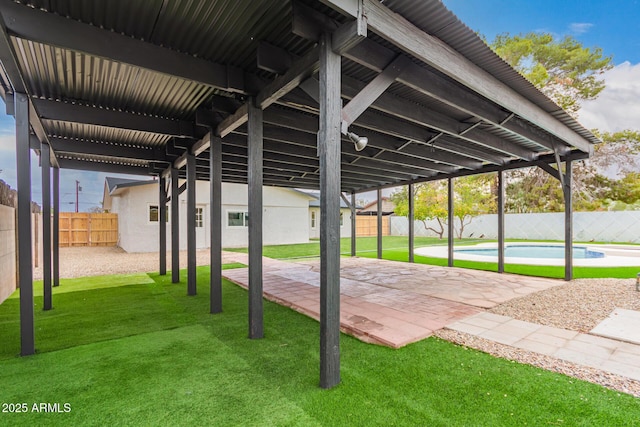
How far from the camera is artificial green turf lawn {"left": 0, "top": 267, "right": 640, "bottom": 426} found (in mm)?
2080

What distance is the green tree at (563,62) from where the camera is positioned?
17.1 metres

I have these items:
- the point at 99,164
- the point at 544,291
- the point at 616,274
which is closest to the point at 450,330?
the point at 544,291

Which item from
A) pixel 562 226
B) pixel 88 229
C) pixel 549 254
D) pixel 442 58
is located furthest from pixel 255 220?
pixel 562 226

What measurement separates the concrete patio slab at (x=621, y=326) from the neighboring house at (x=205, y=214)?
13.6 meters

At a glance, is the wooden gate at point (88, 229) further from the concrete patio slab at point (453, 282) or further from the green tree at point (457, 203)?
the green tree at point (457, 203)

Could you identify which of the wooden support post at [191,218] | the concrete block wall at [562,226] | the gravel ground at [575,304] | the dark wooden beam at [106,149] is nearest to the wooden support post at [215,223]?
the wooden support post at [191,218]

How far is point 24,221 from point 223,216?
12.2 m

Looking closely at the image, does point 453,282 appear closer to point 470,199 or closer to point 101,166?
point 101,166

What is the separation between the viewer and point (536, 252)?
13.2 m

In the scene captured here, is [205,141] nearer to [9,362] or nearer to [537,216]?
[9,362]

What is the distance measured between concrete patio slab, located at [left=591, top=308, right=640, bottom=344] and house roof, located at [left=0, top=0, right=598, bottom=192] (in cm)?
282

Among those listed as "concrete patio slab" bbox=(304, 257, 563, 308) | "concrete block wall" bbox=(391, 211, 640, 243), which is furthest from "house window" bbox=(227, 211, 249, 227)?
"concrete block wall" bbox=(391, 211, 640, 243)

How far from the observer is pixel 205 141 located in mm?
4875

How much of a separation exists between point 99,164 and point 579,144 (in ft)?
33.7
